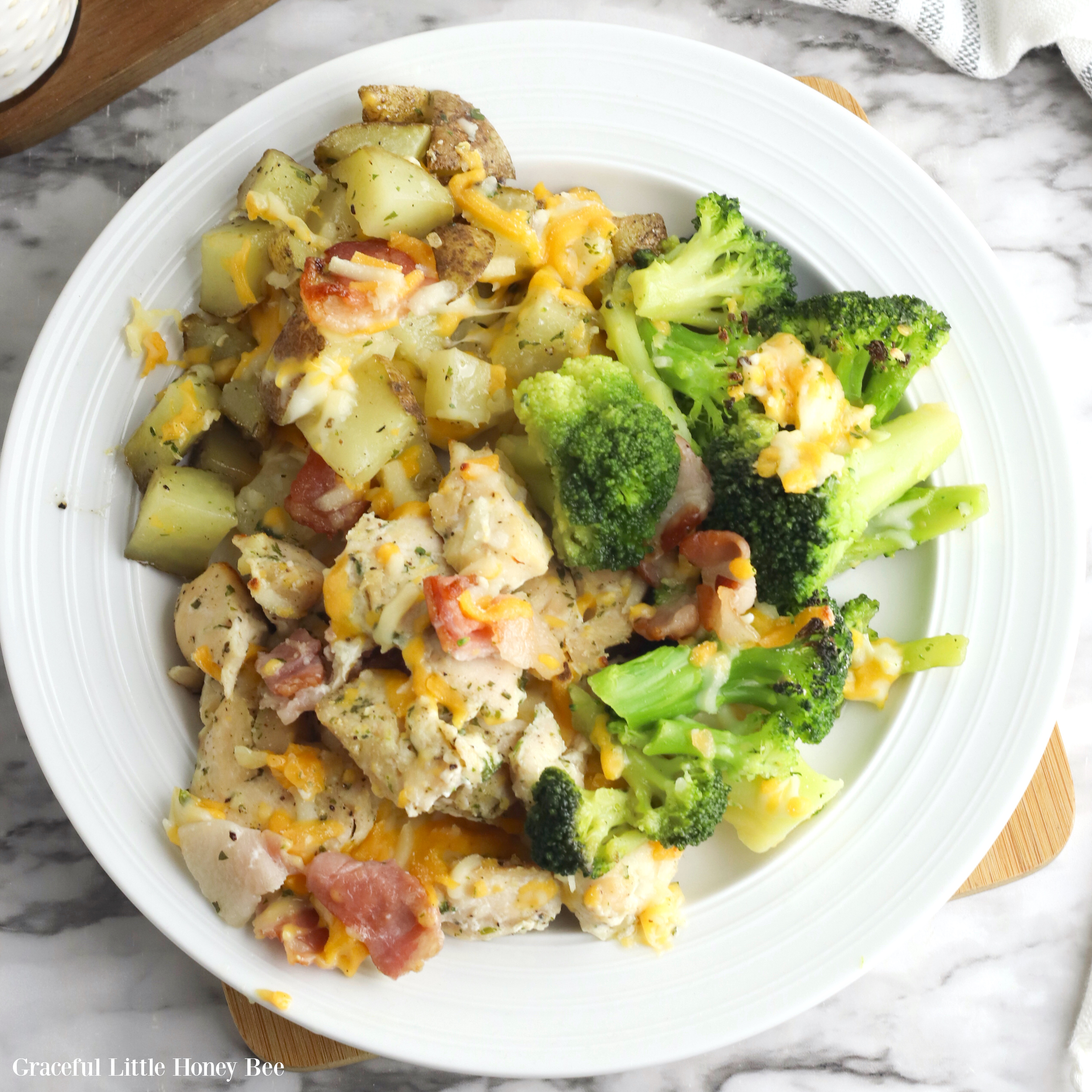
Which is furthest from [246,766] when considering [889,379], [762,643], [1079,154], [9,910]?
[1079,154]

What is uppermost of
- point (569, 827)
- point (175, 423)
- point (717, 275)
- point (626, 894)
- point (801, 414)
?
point (717, 275)

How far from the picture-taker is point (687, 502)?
2.73 metres

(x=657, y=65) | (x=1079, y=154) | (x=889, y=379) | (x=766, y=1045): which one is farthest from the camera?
(x=1079, y=154)

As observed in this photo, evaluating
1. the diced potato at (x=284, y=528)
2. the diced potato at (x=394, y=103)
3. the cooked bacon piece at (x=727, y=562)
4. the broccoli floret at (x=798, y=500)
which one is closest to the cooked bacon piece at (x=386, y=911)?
the diced potato at (x=284, y=528)

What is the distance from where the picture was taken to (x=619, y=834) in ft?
8.68

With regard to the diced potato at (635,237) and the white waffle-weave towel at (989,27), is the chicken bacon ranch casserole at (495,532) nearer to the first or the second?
the diced potato at (635,237)

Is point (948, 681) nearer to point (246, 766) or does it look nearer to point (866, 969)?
point (866, 969)

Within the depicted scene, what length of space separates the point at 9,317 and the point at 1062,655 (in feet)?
12.6

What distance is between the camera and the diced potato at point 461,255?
108 inches

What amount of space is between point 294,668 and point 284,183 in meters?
1.48

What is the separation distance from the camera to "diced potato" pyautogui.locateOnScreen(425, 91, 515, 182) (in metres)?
2.83

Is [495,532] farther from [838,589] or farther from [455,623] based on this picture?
[838,589]

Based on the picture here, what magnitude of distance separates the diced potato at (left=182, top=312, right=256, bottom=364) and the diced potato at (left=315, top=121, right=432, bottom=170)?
63cm

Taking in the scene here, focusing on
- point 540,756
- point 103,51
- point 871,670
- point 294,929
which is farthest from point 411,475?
point 103,51
